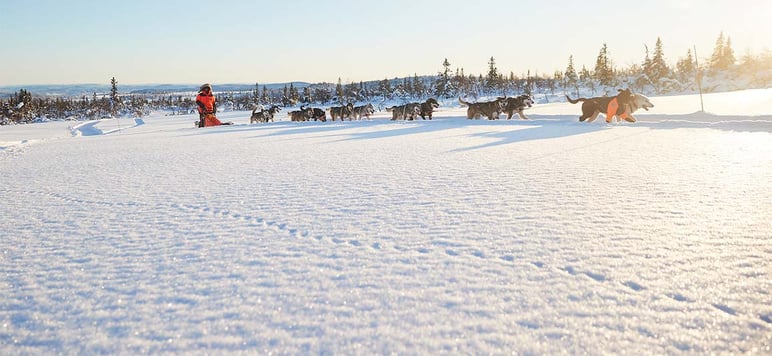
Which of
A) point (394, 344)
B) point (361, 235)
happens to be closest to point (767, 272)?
point (394, 344)

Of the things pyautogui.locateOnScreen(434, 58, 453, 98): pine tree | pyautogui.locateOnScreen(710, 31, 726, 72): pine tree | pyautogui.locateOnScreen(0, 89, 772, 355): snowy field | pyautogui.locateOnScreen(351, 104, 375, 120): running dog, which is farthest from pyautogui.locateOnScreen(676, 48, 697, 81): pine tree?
pyautogui.locateOnScreen(0, 89, 772, 355): snowy field

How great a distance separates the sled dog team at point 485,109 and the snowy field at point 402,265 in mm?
8815

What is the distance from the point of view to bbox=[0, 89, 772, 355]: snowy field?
65.9 inches

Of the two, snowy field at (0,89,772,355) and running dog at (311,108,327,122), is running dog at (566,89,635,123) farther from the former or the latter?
running dog at (311,108,327,122)

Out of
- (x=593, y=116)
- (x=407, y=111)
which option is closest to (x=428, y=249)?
(x=593, y=116)

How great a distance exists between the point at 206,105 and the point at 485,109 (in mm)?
14008

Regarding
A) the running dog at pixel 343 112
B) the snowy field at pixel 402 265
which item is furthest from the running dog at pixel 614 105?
the running dog at pixel 343 112

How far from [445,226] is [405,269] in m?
0.86

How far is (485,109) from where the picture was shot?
18.5m

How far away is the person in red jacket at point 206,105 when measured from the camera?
69.1 ft

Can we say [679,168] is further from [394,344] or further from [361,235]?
[394,344]

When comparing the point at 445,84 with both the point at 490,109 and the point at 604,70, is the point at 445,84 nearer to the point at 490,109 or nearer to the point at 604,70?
the point at 604,70

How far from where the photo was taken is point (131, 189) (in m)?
5.12

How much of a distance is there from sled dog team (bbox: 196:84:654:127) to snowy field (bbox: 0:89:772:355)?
8815mm
